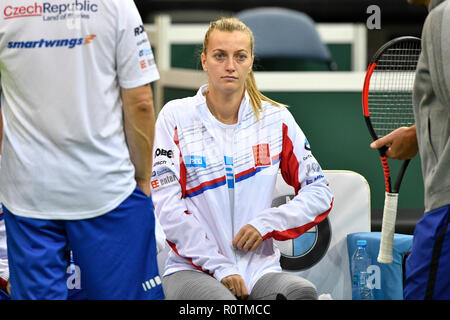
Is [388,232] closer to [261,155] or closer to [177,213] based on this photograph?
[261,155]

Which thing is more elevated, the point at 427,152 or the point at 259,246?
the point at 427,152

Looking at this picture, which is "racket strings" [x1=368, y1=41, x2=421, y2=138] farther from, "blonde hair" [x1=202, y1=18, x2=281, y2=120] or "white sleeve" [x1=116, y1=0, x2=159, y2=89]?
"white sleeve" [x1=116, y1=0, x2=159, y2=89]

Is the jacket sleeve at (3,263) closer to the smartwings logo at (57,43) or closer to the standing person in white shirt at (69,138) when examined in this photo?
the standing person in white shirt at (69,138)

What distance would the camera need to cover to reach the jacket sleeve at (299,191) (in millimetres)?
2830

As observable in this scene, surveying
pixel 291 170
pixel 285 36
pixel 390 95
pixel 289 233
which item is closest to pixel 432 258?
pixel 289 233

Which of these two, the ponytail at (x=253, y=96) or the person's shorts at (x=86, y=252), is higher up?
the ponytail at (x=253, y=96)

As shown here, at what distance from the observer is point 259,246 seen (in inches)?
112

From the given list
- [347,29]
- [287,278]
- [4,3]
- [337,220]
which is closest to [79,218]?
[4,3]

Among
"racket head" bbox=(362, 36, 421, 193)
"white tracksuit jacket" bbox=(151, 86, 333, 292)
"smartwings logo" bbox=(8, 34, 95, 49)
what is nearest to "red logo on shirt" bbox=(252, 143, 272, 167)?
"white tracksuit jacket" bbox=(151, 86, 333, 292)

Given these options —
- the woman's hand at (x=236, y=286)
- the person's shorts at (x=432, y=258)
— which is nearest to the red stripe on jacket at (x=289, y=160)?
the woman's hand at (x=236, y=286)

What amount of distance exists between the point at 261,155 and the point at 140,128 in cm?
76
